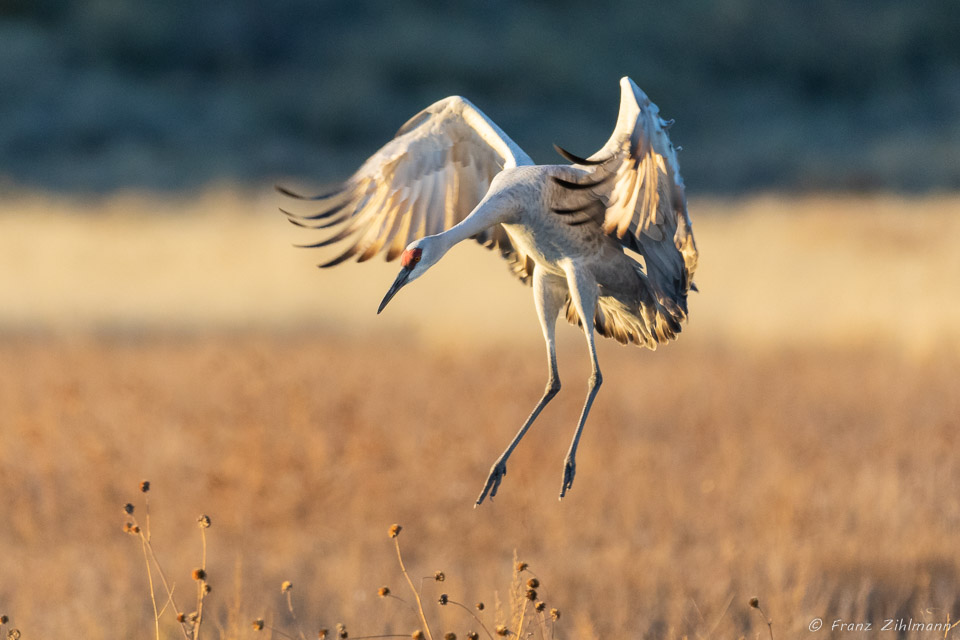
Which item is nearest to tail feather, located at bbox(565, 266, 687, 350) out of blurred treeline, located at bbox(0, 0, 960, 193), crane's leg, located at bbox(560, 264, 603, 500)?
crane's leg, located at bbox(560, 264, 603, 500)

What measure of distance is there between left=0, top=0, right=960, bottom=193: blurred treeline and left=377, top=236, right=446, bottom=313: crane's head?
22.0m

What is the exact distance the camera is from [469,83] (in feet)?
116

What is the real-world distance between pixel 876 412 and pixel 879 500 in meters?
2.56

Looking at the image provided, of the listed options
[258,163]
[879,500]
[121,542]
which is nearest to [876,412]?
[879,500]

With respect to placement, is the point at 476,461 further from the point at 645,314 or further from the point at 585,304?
the point at 585,304

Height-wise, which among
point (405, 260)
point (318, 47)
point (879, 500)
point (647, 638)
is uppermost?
point (318, 47)

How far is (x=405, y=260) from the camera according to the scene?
106 inches

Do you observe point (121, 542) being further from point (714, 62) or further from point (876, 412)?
point (714, 62)

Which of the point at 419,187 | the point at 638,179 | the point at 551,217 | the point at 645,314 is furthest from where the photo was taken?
the point at 419,187

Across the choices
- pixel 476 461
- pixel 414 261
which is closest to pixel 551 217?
pixel 414 261

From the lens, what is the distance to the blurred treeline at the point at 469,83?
1053 inches

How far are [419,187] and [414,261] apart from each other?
3.26 feet

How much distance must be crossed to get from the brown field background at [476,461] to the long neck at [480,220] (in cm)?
170

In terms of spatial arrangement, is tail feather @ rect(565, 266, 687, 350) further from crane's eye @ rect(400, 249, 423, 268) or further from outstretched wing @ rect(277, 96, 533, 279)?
crane's eye @ rect(400, 249, 423, 268)
